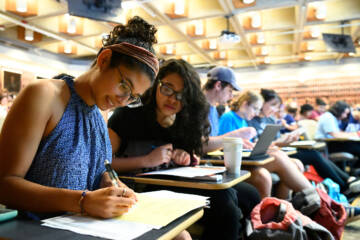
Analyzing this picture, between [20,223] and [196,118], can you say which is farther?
[196,118]

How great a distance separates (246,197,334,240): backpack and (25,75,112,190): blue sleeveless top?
1.02m

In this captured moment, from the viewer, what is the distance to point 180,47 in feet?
26.2

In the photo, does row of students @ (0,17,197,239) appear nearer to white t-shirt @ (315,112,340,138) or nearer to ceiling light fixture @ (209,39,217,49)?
white t-shirt @ (315,112,340,138)

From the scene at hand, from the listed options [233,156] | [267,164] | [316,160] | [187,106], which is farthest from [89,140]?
[316,160]

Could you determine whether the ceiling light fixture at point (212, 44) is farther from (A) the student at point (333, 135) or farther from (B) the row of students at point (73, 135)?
(B) the row of students at point (73, 135)

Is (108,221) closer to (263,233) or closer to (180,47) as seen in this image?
(263,233)

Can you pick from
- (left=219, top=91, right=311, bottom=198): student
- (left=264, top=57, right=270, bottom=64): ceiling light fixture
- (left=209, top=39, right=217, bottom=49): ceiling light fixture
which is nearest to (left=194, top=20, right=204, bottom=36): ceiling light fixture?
(left=209, top=39, right=217, bottom=49): ceiling light fixture

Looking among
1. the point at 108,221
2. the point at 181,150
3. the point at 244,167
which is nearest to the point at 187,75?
the point at 181,150

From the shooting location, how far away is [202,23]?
21.0ft

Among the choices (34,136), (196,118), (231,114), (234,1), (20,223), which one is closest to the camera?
(20,223)

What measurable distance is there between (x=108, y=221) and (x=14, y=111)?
1.52 feet

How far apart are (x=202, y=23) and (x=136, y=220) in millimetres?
6105

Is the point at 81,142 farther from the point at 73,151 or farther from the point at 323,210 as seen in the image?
the point at 323,210

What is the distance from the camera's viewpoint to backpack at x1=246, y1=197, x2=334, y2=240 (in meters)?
1.66
